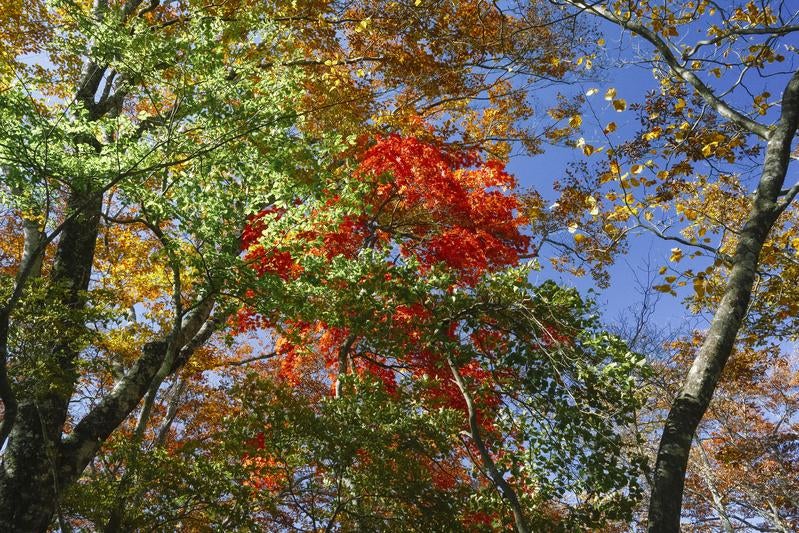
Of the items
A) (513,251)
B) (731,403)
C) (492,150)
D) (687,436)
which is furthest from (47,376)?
(731,403)

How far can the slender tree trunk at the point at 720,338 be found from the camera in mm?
3329

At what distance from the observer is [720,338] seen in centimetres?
373

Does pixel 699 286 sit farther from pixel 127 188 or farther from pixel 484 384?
pixel 127 188

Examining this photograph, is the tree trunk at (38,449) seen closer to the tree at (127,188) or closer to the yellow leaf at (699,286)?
the tree at (127,188)

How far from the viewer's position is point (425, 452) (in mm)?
5488

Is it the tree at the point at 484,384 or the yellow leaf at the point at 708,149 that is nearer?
the tree at the point at 484,384

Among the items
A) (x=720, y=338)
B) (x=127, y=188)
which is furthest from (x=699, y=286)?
(x=127, y=188)

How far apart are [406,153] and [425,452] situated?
639cm

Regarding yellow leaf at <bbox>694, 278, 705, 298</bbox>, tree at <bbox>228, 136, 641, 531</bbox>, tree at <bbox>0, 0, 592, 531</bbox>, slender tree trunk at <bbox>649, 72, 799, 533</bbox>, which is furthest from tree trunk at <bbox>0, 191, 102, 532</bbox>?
yellow leaf at <bbox>694, 278, 705, 298</bbox>

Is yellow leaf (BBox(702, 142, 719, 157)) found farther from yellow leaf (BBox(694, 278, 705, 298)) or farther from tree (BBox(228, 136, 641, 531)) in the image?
tree (BBox(228, 136, 641, 531))

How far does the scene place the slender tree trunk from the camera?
10.9ft

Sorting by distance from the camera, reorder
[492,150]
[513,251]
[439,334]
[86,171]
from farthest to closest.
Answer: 1. [492,150]
2. [513,251]
3. [439,334]
4. [86,171]

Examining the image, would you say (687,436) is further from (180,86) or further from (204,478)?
(180,86)

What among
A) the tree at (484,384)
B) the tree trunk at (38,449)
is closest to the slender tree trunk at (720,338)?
the tree at (484,384)
